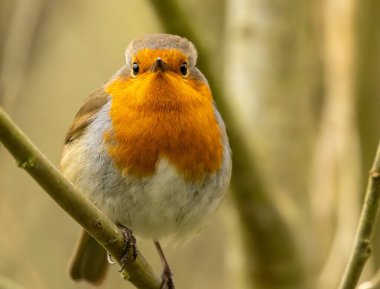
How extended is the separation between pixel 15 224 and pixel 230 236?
1257 millimetres

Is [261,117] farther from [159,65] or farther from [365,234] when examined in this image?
Result: [365,234]

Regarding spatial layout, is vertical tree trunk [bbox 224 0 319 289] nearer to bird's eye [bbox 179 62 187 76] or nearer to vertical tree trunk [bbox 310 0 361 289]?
vertical tree trunk [bbox 310 0 361 289]

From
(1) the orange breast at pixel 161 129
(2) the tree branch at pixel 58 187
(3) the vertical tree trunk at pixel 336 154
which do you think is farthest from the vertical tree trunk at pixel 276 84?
(2) the tree branch at pixel 58 187

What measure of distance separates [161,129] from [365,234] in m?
1.04

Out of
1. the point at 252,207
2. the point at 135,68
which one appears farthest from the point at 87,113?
the point at 252,207

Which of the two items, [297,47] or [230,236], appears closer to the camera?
[230,236]

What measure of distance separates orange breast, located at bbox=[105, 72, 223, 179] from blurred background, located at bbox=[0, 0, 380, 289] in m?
0.43

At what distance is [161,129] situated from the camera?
3379mm

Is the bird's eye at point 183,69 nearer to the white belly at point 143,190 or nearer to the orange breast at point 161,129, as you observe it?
the orange breast at point 161,129

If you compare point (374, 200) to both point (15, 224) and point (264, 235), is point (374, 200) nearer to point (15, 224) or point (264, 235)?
point (264, 235)

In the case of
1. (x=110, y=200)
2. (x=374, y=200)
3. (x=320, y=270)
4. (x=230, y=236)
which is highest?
(x=374, y=200)

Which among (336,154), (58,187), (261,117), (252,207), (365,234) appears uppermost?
(58,187)

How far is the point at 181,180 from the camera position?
342cm

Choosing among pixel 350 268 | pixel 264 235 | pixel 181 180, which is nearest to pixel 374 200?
pixel 350 268
